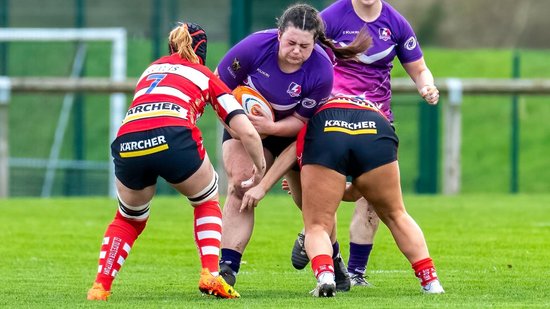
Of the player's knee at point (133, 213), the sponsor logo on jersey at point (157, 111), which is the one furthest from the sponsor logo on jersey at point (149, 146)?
the player's knee at point (133, 213)

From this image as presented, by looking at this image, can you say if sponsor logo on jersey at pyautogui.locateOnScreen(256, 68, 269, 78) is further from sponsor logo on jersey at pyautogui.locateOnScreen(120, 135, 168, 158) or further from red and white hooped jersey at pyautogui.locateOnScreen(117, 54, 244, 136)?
sponsor logo on jersey at pyautogui.locateOnScreen(120, 135, 168, 158)

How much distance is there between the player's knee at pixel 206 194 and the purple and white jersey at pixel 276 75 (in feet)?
2.05

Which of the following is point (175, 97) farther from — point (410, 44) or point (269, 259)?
point (269, 259)

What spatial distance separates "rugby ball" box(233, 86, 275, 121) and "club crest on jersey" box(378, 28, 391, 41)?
1099 millimetres

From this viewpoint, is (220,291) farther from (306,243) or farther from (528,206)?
(528,206)

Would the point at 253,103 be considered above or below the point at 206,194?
above

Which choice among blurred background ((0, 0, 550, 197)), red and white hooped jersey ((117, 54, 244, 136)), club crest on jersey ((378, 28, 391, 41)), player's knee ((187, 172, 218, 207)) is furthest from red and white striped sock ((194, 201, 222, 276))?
blurred background ((0, 0, 550, 197))

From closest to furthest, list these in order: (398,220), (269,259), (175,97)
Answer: (175,97), (398,220), (269,259)

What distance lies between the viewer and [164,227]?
481 inches

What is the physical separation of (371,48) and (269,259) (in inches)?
82.3

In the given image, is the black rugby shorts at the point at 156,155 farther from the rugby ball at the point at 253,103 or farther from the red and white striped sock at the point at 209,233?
the rugby ball at the point at 253,103

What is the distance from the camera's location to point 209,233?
731 cm

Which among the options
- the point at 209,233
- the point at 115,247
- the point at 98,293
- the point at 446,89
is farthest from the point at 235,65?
the point at 446,89

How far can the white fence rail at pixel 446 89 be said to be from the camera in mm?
15953
